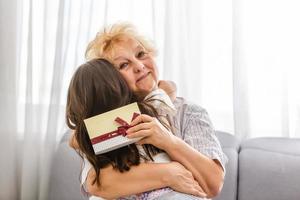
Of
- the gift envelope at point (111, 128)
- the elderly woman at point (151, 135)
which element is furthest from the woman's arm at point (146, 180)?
the gift envelope at point (111, 128)

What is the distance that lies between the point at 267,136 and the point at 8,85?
1223mm

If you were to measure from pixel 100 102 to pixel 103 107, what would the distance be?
0.06 feet

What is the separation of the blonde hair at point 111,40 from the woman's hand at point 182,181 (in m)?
0.43

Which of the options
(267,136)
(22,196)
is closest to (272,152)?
(267,136)

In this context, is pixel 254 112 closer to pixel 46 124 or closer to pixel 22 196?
pixel 46 124

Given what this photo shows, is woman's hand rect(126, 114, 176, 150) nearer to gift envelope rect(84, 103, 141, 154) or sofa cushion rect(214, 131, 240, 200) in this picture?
gift envelope rect(84, 103, 141, 154)

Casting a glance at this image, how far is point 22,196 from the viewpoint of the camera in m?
2.18

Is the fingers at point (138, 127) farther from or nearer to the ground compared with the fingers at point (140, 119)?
nearer to the ground

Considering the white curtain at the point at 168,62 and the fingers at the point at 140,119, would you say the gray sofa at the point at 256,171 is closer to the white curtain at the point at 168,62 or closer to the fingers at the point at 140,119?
the white curtain at the point at 168,62

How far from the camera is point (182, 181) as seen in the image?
1.32 m

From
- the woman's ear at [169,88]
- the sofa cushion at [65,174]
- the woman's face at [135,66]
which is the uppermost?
the woman's face at [135,66]

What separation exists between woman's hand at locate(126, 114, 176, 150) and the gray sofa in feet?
2.00

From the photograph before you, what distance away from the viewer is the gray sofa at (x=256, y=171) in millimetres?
1784

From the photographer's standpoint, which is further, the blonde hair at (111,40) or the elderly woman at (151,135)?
the blonde hair at (111,40)
